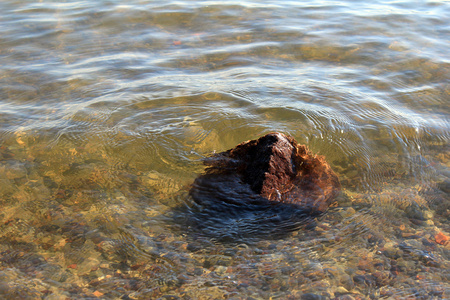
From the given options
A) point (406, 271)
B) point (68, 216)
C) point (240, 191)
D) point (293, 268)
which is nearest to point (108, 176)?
point (68, 216)

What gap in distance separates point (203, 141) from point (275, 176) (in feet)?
5.18

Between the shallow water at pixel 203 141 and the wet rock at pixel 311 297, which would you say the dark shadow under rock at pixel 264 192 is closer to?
the shallow water at pixel 203 141

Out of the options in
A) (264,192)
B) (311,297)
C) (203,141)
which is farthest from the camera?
(203,141)

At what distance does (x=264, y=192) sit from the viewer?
407 centimetres

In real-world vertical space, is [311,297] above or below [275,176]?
below

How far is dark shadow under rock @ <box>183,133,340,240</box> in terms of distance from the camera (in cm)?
392

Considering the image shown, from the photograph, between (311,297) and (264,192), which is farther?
(264,192)

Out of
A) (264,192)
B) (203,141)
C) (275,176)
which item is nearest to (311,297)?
(264,192)

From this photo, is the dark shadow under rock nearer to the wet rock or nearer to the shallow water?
the shallow water

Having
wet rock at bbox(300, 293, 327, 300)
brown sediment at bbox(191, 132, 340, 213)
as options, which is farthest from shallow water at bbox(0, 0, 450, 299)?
brown sediment at bbox(191, 132, 340, 213)

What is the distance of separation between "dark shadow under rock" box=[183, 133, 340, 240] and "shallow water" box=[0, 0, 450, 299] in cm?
11

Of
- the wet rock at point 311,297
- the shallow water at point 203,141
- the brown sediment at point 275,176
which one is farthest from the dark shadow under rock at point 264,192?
the wet rock at point 311,297

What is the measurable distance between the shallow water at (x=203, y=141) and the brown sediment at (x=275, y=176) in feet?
0.81

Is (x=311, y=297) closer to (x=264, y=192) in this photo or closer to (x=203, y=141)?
(x=264, y=192)
